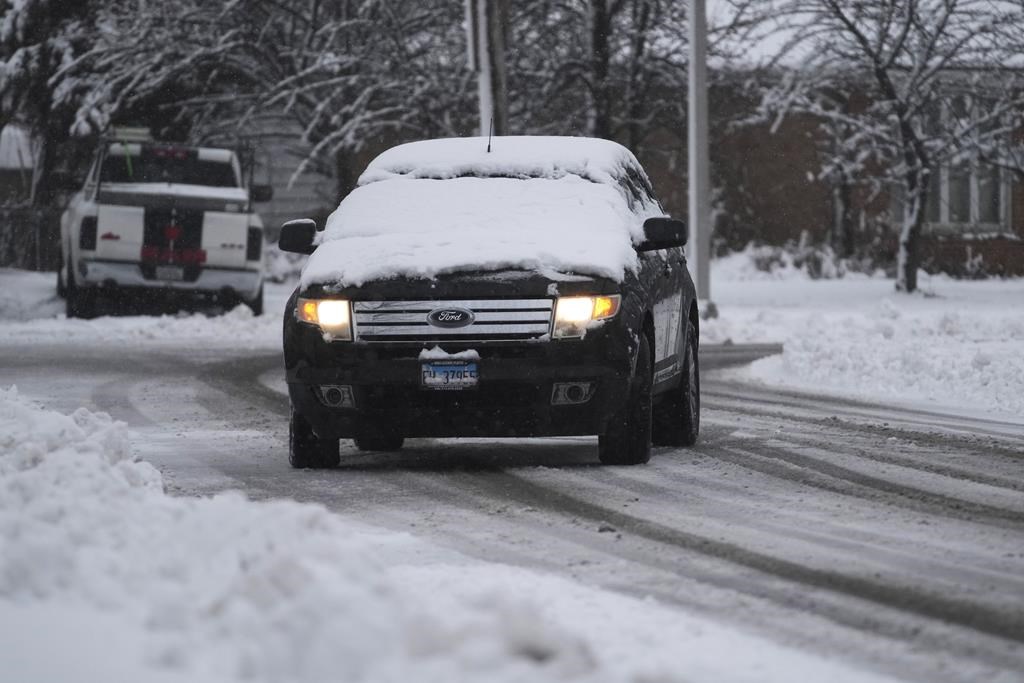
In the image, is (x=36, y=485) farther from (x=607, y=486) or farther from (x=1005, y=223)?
(x=1005, y=223)

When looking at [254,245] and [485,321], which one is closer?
[485,321]

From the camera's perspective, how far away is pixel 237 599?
521 cm

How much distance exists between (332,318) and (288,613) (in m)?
4.79

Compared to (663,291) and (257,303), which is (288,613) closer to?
(663,291)

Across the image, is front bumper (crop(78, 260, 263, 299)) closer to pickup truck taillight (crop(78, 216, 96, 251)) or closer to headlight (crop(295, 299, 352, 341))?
pickup truck taillight (crop(78, 216, 96, 251))

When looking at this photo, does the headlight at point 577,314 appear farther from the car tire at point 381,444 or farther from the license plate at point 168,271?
the license plate at point 168,271

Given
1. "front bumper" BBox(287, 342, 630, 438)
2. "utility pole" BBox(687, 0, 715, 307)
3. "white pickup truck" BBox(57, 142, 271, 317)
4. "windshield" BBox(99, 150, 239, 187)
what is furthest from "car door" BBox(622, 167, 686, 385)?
"windshield" BBox(99, 150, 239, 187)

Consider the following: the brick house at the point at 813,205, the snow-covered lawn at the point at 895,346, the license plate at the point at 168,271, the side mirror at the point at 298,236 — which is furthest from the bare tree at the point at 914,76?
the side mirror at the point at 298,236

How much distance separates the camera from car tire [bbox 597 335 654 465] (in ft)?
32.3

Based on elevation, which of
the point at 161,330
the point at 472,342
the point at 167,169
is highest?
the point at 167,169

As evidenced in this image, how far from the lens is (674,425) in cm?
1124

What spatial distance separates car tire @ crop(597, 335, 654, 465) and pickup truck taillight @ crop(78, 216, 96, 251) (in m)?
15.4

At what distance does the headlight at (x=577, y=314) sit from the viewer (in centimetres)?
952

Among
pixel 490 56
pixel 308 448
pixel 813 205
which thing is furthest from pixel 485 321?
pixel 813 205
